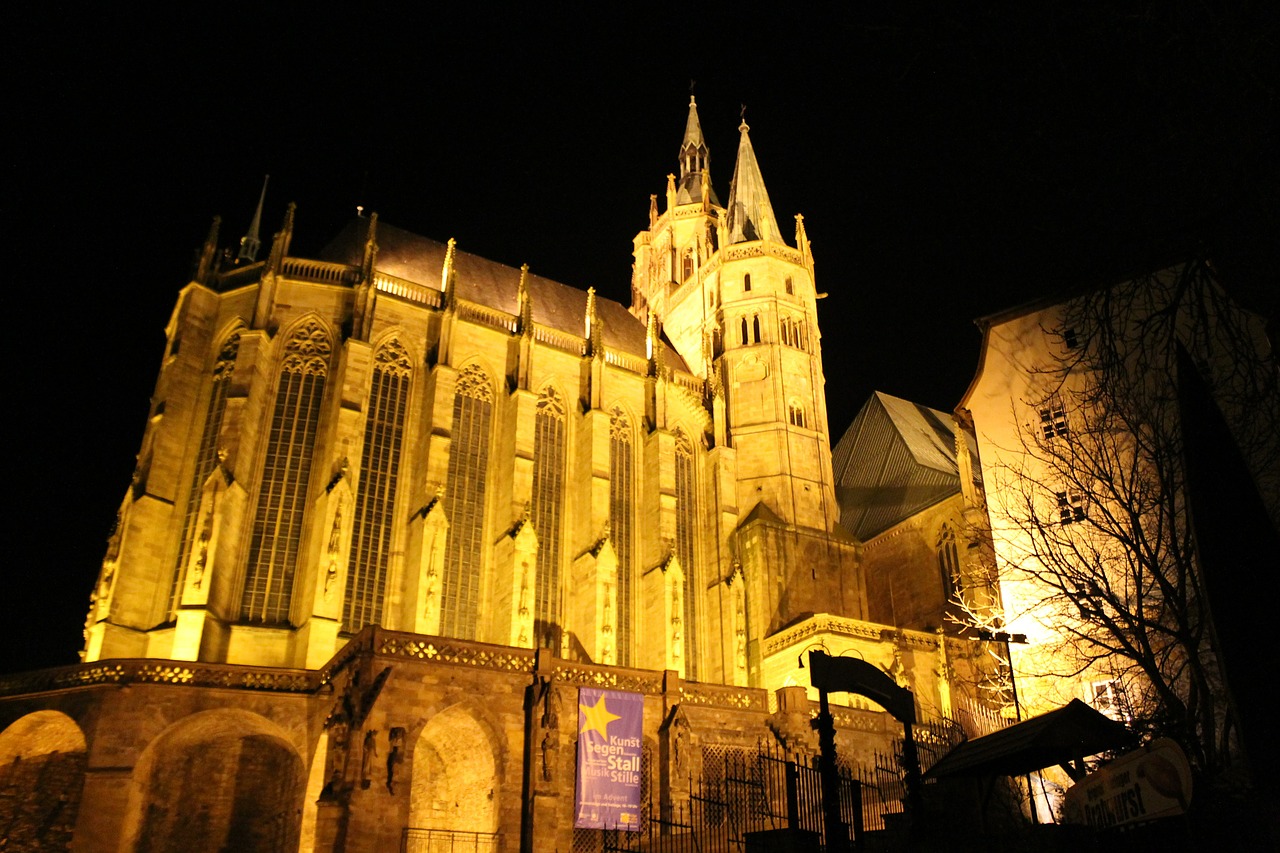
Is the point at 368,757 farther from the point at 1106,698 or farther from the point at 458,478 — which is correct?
the point at 1106,698

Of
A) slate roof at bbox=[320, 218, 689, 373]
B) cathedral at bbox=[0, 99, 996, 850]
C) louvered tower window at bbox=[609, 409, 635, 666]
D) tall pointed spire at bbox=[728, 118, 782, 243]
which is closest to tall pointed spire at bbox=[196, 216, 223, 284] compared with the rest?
cathedral at bbox=[0, 99, 996, 850]

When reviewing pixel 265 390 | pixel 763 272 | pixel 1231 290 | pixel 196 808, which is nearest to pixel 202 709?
pixel 196 808

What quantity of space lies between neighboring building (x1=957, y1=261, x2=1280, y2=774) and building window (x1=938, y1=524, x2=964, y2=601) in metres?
7.02

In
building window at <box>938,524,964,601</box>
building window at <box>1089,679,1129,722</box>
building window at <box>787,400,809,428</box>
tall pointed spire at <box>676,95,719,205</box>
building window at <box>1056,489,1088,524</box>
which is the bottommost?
building window at <box>1089,679,1129,722</box>

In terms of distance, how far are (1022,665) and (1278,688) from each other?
21154 mm

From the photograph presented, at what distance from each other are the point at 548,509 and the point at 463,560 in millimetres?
3491

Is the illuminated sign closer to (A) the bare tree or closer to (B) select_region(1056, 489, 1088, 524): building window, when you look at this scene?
(A) the bare tree

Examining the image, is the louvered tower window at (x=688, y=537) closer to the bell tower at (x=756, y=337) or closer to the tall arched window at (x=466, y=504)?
the bell tower at (x=756, y=337)

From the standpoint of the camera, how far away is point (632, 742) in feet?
67.1

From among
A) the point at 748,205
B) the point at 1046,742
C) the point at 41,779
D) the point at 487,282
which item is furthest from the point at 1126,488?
the point at 748,205

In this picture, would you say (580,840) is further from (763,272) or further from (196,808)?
(763,272)

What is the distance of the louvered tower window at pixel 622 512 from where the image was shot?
98.7 ft

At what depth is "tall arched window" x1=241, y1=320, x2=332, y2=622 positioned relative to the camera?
25.2 m

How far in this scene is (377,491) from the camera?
90.6 ft
